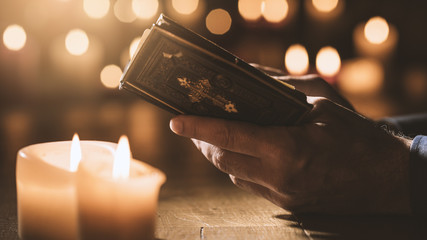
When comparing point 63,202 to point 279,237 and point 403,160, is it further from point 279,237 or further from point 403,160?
point 403,160

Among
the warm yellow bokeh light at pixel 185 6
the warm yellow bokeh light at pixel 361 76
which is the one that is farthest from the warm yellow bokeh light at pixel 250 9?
the warm yellow bokeh light at pixel 361 76

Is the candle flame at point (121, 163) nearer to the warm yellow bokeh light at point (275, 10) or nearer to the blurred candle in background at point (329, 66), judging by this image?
the blurred candle in background at point (329, 66)

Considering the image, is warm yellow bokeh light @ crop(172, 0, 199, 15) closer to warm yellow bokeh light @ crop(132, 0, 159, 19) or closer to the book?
warm yellow bokeh light @ crop(132, 0, 159, 19)

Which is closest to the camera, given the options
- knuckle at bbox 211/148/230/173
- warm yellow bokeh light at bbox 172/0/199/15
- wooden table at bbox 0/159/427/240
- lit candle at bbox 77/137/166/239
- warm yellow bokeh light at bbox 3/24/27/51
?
lit candle at bbox 77/137/166/239

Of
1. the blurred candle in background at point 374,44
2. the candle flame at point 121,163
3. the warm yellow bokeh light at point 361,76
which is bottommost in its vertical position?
the warm yellow bokeh light at point 361,76

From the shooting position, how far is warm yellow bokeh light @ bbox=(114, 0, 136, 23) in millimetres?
4051

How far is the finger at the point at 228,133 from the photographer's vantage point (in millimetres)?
616

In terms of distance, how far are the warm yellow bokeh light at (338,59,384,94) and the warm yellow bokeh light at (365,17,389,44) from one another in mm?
254

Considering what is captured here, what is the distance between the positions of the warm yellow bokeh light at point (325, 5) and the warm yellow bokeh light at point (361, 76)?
0.61m

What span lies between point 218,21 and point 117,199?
434cm

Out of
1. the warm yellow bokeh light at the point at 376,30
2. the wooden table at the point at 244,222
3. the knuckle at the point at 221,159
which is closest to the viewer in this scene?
the wooden table at the point at 244,222

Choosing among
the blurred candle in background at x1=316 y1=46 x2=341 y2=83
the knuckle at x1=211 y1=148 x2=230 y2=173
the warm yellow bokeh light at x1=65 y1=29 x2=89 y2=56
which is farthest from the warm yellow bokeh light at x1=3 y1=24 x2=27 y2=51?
the knuckle at x1=211 y1=148 x2=230 y2=173

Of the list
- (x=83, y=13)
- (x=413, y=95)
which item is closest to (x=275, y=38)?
(x=413, y=95)

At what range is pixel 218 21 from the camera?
460 centimetres
